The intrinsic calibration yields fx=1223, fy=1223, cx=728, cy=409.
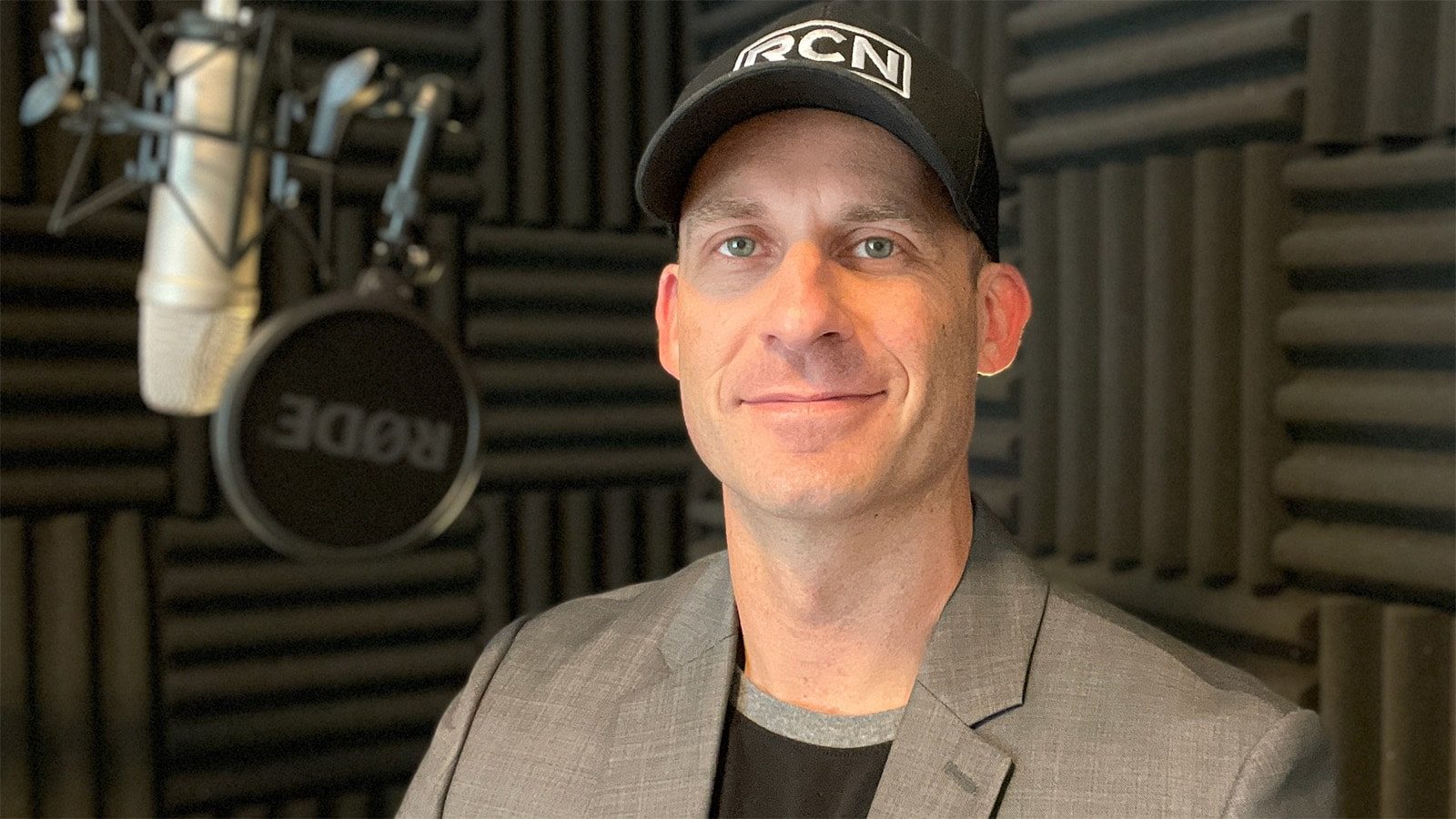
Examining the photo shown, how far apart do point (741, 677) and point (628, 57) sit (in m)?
2.06

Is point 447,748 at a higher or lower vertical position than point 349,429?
lower

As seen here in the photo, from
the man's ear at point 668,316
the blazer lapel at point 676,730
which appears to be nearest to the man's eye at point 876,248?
the man's ear at point 668,316

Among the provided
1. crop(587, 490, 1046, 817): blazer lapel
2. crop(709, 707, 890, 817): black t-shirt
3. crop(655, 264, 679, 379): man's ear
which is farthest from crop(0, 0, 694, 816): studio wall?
crop(709, 707, 890, 817): black t-shirt

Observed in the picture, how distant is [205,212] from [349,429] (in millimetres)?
369

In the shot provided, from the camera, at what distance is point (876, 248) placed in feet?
3.59

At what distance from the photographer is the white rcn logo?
3.43 feet

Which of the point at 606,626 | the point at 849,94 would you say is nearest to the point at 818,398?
the point at 849,94

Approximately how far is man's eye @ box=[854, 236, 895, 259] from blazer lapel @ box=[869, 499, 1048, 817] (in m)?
0.30

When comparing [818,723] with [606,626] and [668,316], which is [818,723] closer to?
[606,626]

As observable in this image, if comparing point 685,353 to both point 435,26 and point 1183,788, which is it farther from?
point 435,26

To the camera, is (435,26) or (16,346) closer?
(16,346)

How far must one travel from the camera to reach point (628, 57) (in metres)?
2.92

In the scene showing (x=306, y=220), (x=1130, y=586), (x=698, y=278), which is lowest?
(x=1130, y=586)

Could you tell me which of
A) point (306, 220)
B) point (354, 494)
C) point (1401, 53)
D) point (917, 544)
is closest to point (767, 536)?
point (917, 544)
